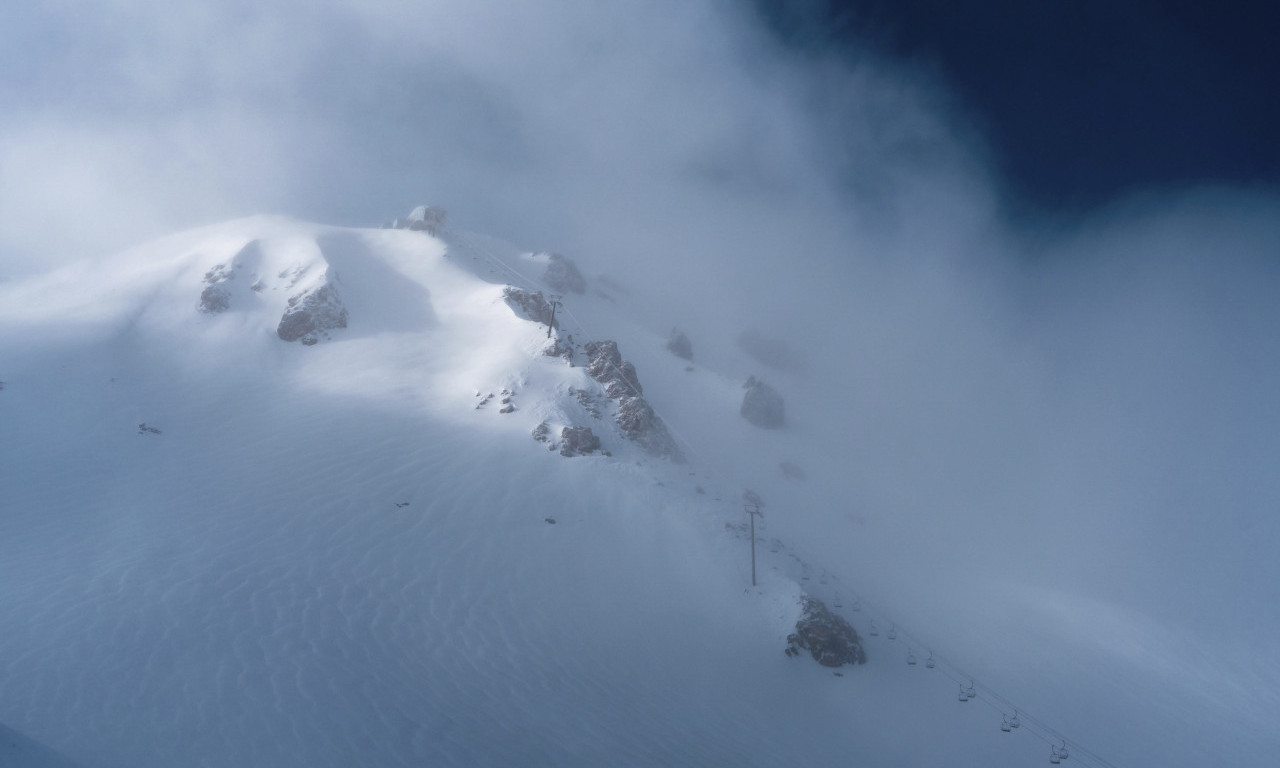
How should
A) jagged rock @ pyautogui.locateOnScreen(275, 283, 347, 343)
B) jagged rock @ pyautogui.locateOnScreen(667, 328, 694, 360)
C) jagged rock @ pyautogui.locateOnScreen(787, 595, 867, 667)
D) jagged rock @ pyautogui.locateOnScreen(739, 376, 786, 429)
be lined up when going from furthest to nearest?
1. jagged rock @ pyautogui.locateOnScreen(667, 328, 694, 360)
2. jagged rock @ pyautogui.locateOnScreen(739, 376, 786, 429)
3. jagged rock @ pyautogui.locateOnScreen(275, 283, 347, 343)
4. jagged rock @ pyautogui.locateOnScreen(787, 595, 867, 667)

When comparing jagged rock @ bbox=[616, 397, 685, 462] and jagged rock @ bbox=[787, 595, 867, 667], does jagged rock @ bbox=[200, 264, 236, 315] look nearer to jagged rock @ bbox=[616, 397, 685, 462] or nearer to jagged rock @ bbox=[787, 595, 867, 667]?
jagged rock @ bbox=[616, 397, 685, 462]

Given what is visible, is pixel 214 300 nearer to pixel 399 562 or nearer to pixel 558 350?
pixel 558 350

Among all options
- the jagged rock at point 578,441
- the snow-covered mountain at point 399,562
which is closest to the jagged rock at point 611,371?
the snow-covered mountain at point 399,562

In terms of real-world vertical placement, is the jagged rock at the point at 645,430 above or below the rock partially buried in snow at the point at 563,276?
below

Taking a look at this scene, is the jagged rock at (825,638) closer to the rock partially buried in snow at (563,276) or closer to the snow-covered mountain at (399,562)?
the snow-covered mountain at (399,562)

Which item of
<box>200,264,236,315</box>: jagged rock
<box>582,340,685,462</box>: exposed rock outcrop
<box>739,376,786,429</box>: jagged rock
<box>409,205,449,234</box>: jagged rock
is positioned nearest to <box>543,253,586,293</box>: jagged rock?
<box>409,205,449,234</box>: jagged rock

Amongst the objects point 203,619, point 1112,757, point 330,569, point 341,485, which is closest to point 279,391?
point 341,485
